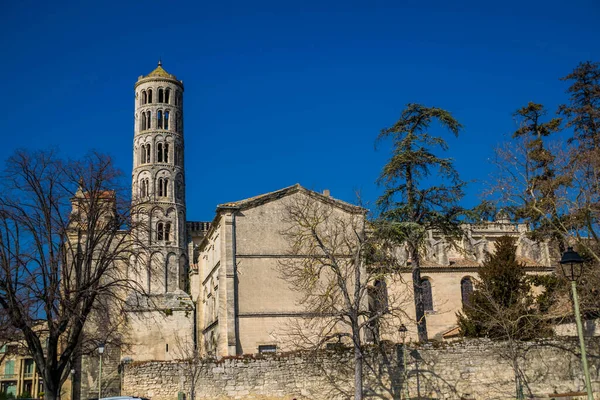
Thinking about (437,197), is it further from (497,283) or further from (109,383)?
(109,383)

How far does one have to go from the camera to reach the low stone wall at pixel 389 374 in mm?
28906

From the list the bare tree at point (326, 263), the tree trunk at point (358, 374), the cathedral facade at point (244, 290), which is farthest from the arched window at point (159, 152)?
the tree trunk at point (358, 374)

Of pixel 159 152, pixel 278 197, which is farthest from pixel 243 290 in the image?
pixel 159 152

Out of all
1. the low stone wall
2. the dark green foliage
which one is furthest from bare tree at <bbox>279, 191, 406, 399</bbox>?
the dark green foliage

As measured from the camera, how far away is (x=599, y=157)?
27.4 metres

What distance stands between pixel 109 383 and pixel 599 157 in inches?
1285

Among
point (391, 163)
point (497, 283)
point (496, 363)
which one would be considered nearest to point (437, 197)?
point (391, 163)

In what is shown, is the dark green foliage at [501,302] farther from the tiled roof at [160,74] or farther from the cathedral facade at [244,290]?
the tiled roof at [160,74]

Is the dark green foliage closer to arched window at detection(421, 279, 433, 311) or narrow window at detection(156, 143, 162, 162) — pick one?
arched window at detection(421, 279, 433, 311)

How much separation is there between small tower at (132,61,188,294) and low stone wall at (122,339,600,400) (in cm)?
4196

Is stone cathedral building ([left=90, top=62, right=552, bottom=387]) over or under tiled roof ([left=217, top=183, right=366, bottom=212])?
under

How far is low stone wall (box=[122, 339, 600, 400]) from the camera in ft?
94.8

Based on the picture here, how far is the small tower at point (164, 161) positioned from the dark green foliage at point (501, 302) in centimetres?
4011

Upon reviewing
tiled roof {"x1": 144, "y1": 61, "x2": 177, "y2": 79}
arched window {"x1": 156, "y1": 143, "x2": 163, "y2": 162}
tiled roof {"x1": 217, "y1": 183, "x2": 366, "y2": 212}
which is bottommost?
tiled roof {"x1": 217, "y1": 183, "x2": 366, "y2": 212}
